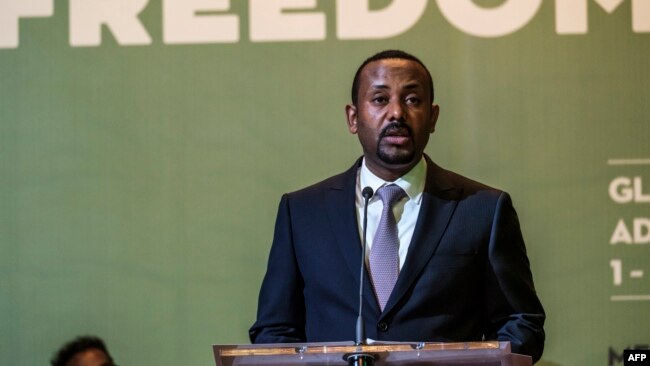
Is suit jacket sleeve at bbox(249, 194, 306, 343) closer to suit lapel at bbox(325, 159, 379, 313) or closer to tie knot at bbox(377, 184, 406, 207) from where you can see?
suit lapel at bbox(325, 159, 379, 313)

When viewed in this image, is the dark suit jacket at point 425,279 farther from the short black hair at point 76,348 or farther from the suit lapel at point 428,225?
the short black hair at point 76,348

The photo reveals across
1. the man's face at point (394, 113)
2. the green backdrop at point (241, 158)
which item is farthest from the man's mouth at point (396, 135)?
the green backdrop at point (241, 158)

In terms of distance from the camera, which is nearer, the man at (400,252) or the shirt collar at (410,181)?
the man at (400,252)

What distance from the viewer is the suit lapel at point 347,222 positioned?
3154 mm

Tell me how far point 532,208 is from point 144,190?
1539 millimetres

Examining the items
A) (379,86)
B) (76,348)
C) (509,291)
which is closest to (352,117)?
(379,86)

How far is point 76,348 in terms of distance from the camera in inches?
155

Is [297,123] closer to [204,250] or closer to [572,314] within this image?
[204,250]

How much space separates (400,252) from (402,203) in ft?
0.61

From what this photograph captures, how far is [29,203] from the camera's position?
14.4 ft

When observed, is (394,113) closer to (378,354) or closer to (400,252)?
(400,252)

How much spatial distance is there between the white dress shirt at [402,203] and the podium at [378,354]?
738 millimetres

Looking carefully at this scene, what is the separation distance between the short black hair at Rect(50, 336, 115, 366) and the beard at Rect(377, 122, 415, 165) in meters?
1.32

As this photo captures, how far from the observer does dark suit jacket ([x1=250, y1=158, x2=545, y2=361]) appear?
3.08 meters
